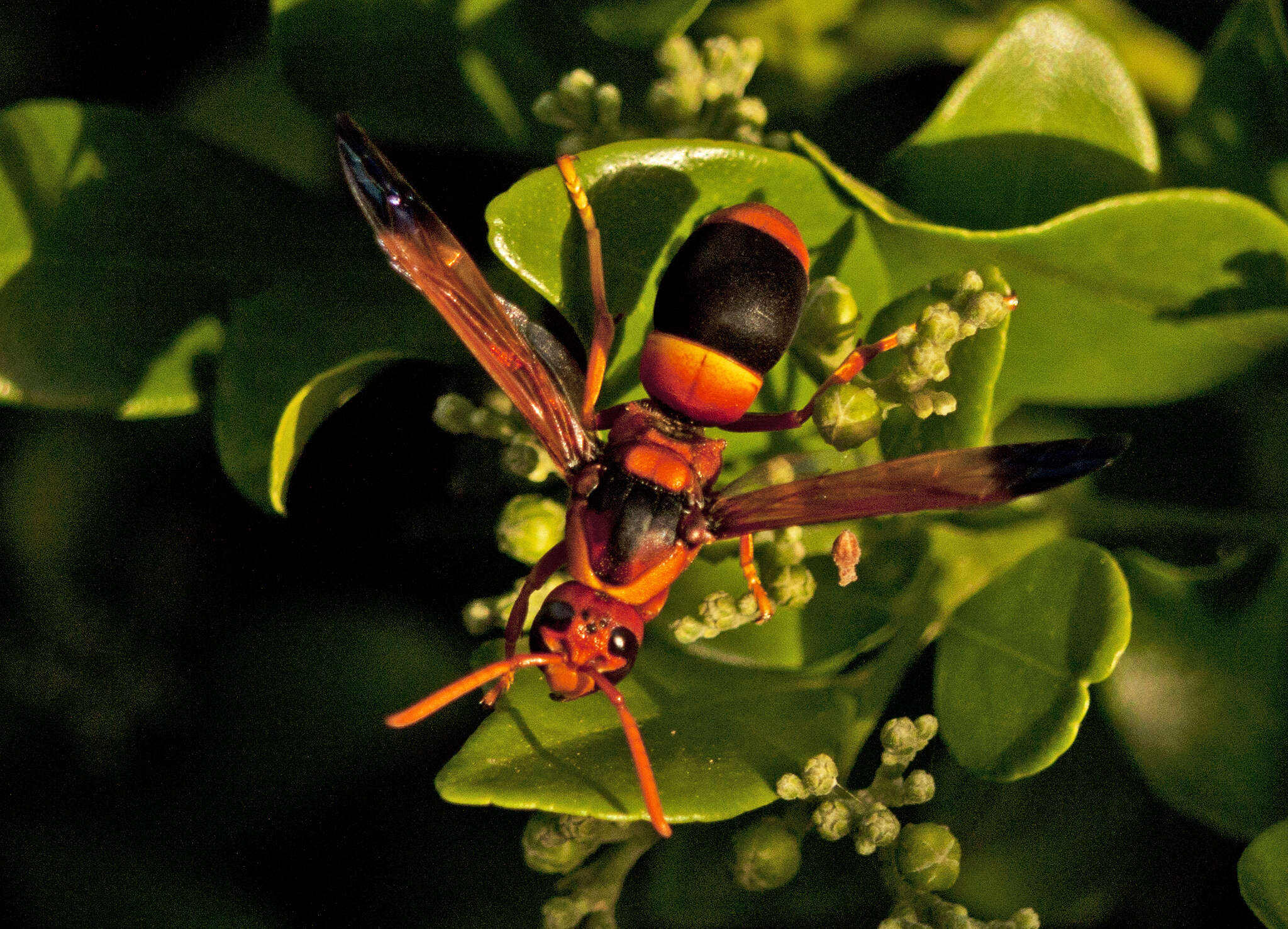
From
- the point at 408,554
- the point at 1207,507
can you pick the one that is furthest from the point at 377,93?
the point at 1207,507

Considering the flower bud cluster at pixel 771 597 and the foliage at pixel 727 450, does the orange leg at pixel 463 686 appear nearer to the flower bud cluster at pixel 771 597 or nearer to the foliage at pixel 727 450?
the foliage at pixel 727 450

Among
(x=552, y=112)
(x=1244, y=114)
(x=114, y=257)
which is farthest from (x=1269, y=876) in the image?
(x=114, y=257)

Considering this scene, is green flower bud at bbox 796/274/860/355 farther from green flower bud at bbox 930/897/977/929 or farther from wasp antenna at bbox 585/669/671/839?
green flower bud at bbox 930/897/977/929

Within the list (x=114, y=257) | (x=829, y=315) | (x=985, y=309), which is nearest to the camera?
(x=985, y=309)

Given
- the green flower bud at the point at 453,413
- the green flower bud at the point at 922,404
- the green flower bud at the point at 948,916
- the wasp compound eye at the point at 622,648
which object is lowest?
the green flower bud at the point at 948,916

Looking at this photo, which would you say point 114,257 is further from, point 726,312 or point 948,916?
point 948,916

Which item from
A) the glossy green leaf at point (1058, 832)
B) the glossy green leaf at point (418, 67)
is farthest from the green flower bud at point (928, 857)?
the glossy green leaf at point (418, 67)

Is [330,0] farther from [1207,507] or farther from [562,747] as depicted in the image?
[1207,507]
